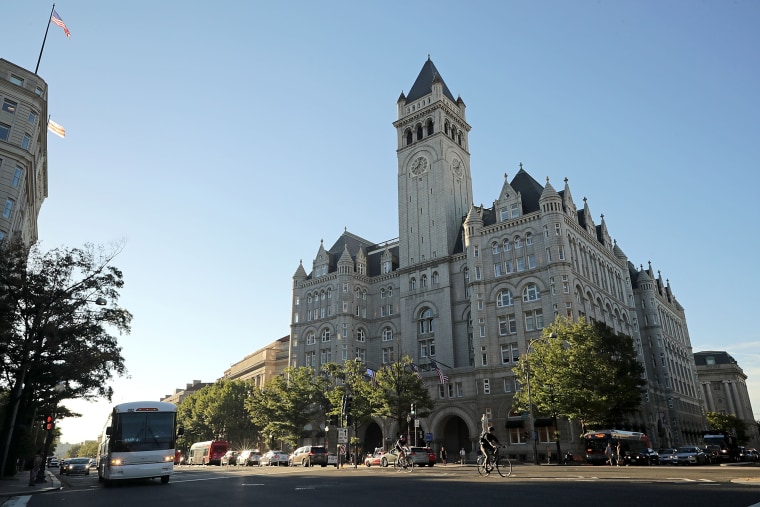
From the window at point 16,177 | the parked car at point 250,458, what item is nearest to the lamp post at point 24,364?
the window at point 16,177

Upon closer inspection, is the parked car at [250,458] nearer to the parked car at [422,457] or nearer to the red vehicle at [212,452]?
the red vehicle at [212,452]

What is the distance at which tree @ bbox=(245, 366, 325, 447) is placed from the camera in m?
64.0

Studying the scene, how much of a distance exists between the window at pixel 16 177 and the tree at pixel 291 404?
35.6 metres

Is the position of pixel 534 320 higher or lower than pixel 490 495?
higher

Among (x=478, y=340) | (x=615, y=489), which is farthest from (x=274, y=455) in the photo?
(x=615, y=489)

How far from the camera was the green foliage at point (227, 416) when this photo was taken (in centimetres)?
8500

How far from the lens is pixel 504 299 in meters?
61.5

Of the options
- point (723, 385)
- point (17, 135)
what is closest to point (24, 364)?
point (17, 135)

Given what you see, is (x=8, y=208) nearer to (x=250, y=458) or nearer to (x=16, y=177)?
(x=16, y=177)

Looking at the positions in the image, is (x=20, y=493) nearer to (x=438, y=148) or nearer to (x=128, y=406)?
(x=128, y=406)

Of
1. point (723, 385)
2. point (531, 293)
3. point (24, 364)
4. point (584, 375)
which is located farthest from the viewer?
point (723, 385)

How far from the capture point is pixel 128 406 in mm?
24031

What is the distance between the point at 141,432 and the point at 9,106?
35.0 m

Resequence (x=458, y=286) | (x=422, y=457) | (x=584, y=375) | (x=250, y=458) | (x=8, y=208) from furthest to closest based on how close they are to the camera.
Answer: (x=458, y=286) < (x=250, y=458) < (x=584, y=375) < (x=8, y=208) < (x=422, y=457)
